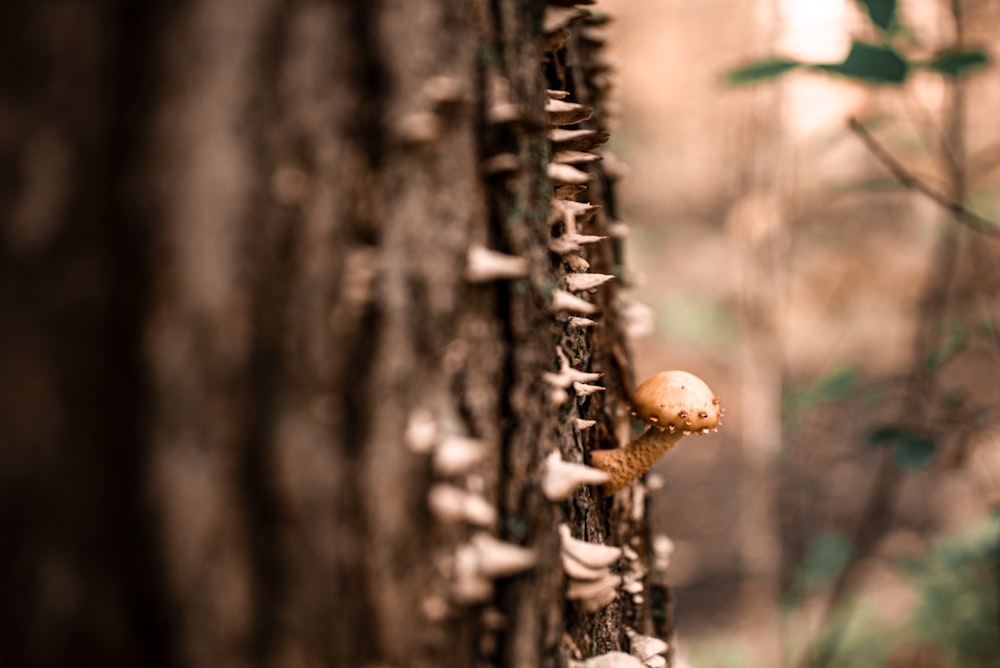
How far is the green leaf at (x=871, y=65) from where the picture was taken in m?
1.60

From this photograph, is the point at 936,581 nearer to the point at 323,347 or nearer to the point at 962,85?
the point at 962,85

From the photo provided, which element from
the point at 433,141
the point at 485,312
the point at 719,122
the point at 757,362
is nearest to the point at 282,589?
the point at 485,312

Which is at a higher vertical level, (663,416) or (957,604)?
(663,416)

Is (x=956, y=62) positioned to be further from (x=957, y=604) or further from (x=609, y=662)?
(x=957, y=604)

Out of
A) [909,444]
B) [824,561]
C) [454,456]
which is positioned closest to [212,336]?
[454,456]

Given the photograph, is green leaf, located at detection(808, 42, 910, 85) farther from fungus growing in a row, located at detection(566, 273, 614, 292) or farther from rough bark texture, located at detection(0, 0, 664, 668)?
rough bark texture, located at detection(0, 0, 664, 668)

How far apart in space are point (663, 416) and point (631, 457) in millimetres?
98

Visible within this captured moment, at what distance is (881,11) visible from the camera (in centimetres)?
159

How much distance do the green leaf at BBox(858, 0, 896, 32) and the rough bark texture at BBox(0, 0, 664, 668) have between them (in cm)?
133

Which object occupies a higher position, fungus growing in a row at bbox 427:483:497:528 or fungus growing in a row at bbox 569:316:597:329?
fungus growing in a row at bbox 569:316:597:329

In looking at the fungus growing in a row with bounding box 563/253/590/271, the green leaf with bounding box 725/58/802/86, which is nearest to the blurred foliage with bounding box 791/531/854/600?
the green leaf with bounding box 725/58/802/86

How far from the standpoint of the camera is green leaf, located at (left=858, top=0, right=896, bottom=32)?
1.58m

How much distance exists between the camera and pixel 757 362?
158 inches

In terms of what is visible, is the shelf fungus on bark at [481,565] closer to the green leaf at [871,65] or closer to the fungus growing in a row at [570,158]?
the fungus growing in a row at [570,158]
